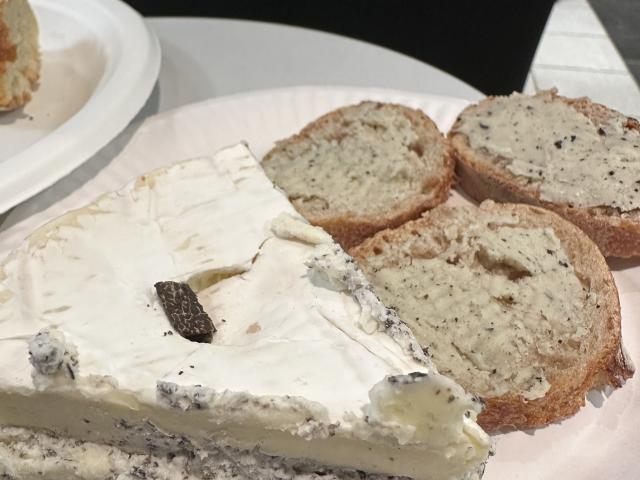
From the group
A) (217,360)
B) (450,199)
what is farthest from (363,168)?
(217,360)

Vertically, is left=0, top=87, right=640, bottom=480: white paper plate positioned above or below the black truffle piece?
→ below

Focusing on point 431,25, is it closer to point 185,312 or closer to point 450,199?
point 450,199

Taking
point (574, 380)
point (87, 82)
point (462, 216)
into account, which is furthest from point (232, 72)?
point (574, 380)

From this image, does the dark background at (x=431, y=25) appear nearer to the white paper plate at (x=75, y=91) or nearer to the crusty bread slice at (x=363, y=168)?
the white paper plate at (x=75, y=91)

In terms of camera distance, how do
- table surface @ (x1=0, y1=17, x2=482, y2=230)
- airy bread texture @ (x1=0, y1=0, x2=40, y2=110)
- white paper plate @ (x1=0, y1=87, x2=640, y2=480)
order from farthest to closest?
table surface @ (x1=0, y1=17, x2=482, y2=230), airy bread texture @ (x1=0, y1=0, x2=40, y2=110), white paper plate @ (x1=0, y1=87, x2=640, y2=480)

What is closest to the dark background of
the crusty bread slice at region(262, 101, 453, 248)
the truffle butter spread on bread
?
the crusty bread slice at region(262, 101, 453, 248)

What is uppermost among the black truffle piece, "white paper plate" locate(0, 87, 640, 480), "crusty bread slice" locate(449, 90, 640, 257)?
"crusty bread slice" locate(449, 90, 640, 257)

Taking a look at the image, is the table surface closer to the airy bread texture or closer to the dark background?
the airy bread texture
